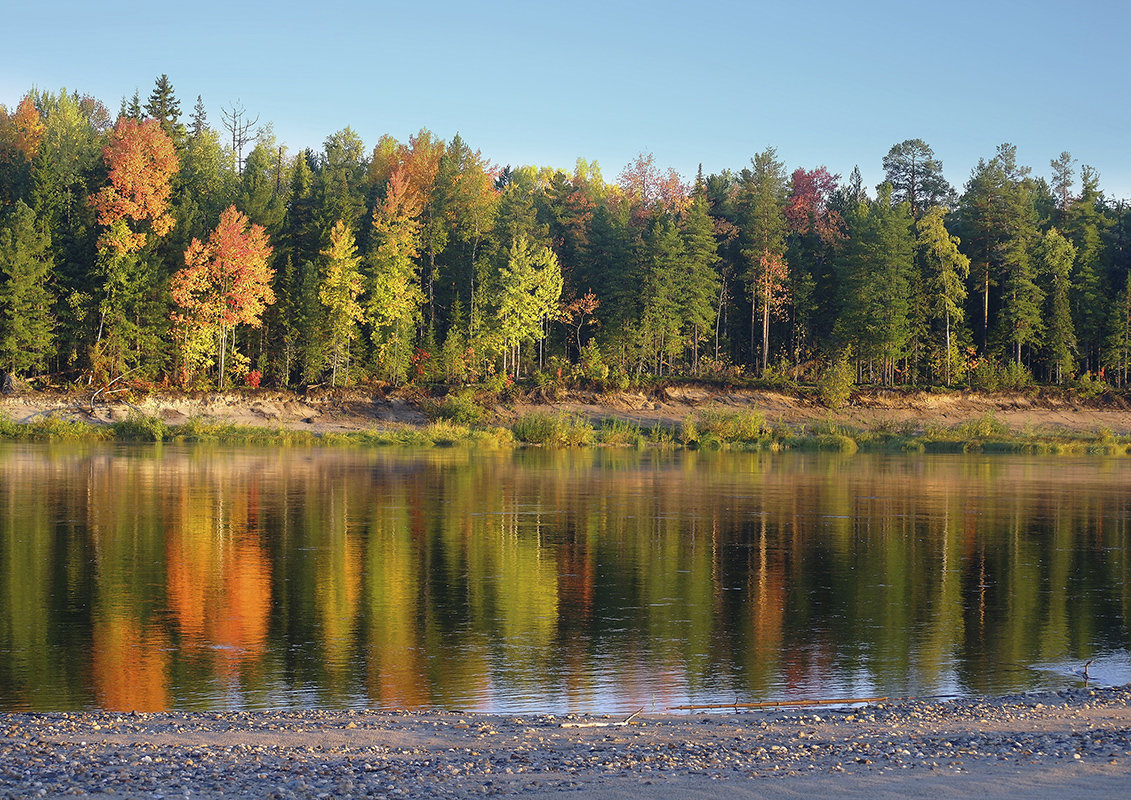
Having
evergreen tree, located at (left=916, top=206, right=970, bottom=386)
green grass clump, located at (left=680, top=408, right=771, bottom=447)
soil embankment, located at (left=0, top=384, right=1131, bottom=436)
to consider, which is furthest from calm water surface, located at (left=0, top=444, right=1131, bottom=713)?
evergreen tree, located at (left=916, top=206, right=970, bottom=386)

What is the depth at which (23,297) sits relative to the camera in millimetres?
63344

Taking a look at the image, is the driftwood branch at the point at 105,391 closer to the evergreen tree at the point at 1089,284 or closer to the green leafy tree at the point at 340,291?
the green leafy tree at the point at 340,291

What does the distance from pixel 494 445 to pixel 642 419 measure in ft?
42.1

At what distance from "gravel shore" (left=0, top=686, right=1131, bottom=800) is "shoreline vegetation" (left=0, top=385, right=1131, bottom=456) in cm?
5220

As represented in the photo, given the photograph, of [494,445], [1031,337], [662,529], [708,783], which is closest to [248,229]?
[494,445]

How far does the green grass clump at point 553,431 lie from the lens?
6394cm

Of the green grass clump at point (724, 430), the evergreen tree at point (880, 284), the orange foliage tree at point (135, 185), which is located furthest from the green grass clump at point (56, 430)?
the evergreen tree at point (880, 284)

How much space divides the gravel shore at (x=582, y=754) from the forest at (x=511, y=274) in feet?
194

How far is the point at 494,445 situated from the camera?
63.3 m

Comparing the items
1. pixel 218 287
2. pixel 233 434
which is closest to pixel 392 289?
pixel 218 287

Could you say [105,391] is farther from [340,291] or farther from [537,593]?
[537,593]

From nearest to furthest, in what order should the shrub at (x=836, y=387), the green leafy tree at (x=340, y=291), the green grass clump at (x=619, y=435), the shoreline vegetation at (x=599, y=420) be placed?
the shoreline vegetation at (x=599, y=420), the green grass clump at (x=619, y=435), the green leafy tree at (x=340, y=291), the shrub at (x=836, y=387)

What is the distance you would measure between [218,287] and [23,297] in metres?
11.2

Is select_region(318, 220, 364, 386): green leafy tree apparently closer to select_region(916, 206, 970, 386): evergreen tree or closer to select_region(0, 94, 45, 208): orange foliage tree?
select_region(0, 94, 45, 208): orange foliage tree
